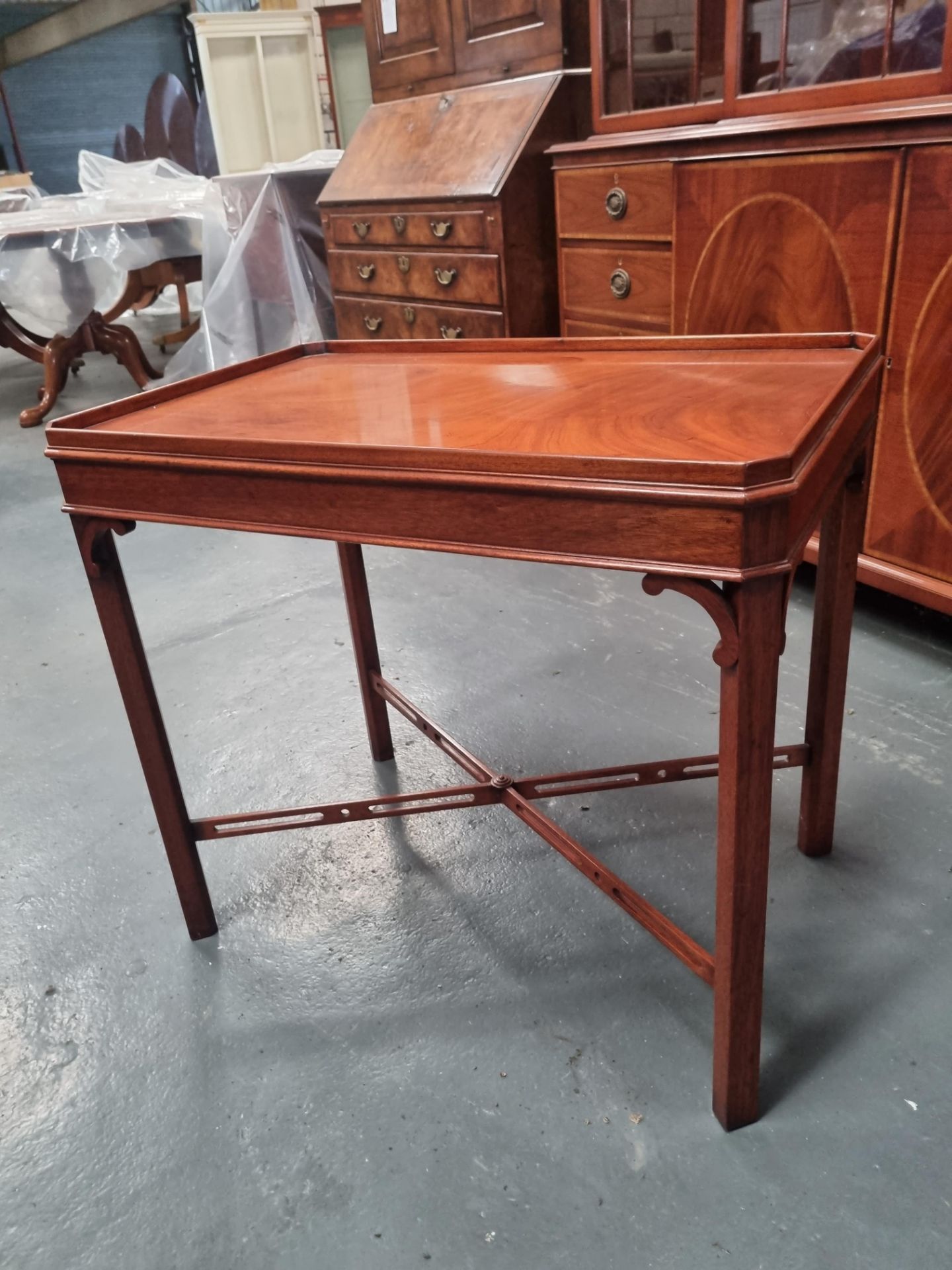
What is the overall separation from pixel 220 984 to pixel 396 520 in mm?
790

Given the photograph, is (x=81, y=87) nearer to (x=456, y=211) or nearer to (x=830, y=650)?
(x=456, y=211)

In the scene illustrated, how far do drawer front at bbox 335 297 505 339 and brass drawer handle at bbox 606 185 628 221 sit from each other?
585 millimetres

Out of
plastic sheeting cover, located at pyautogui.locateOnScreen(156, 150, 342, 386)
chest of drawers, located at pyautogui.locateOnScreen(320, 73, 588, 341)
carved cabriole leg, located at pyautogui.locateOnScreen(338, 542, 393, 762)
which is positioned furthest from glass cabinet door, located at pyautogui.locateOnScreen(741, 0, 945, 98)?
plastic sheeting cover, located at pyautogui.locateOnScreen(156, 150, 342, 386)

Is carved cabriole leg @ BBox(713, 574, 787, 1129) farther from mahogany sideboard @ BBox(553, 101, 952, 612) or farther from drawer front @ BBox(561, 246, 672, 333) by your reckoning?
drawer front @ BBox(561, 246, 672, 333)

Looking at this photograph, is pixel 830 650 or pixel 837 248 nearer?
pixel 830 650

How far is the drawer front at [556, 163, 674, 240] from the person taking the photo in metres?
2.34

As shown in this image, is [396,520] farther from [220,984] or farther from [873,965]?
[873,965]

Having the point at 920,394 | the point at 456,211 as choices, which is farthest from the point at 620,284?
the point at 920,394

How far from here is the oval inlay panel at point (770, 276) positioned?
199 cm

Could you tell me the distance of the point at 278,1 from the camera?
244 inches

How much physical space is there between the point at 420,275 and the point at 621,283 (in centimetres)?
100

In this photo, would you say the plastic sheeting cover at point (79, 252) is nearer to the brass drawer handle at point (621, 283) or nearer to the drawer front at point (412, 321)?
the drawer front at point (412, 321)

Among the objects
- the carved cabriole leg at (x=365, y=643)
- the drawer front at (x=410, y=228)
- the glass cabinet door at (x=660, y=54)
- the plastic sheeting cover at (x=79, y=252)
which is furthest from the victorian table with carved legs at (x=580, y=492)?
the plastic sheeting cover at (x=79, y=252)

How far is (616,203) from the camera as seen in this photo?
2.46m
